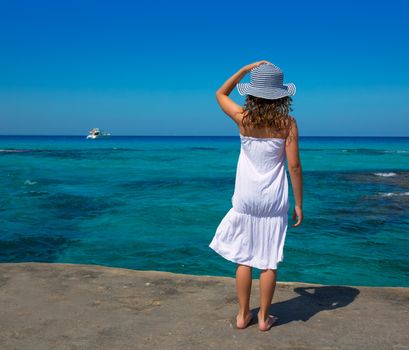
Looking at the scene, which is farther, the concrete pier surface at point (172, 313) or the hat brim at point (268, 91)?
the concrete pier surface at point (172, 313)

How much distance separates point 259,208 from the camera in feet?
10.8

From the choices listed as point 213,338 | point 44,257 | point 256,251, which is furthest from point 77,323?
point 44,257

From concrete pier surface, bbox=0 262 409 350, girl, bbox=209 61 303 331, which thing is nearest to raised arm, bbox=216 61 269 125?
girl, bbox=209 61 303 331

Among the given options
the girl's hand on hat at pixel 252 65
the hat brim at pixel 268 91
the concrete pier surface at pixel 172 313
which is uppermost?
the girl's hand on hat at pixel 252 65

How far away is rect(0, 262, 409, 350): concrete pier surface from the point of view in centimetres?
322

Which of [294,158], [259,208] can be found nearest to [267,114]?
[294,158]

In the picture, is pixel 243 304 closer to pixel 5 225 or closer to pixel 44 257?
pixel 44 257

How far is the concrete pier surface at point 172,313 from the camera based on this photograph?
3217 mm

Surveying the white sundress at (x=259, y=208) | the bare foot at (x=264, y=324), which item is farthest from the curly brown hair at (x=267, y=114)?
the bare foot at (x=264, y=324)

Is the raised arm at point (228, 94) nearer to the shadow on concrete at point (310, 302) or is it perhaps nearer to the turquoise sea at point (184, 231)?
the shadow on concrete at point (310, 302)

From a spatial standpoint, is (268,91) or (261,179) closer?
(268,91)

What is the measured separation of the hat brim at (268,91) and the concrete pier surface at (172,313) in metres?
1.73

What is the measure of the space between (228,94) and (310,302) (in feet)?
6.55

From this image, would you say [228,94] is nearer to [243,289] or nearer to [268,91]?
[268,91]
